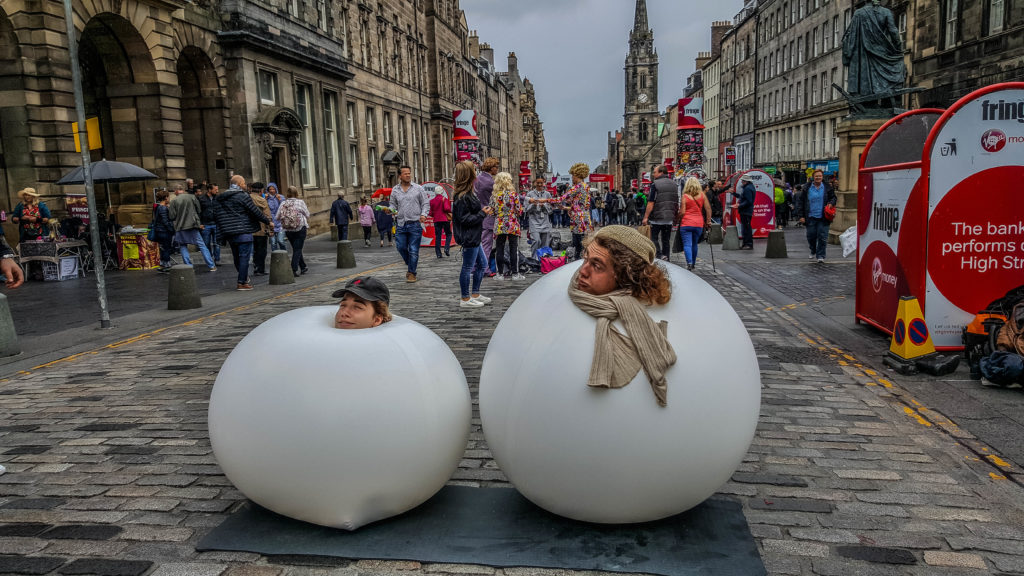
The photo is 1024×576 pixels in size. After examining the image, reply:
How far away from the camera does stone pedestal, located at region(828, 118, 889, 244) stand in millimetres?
17958

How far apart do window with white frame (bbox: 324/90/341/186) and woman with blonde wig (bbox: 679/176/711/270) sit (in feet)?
76.4

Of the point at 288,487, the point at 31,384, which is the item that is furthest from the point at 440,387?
the point at 31,384

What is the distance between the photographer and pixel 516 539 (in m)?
3.26

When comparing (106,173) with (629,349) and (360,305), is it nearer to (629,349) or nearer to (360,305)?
(360,305)

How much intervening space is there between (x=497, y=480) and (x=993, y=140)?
5689mm

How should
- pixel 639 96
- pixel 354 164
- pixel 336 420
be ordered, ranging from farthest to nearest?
pixel 639 96 < pixel 354 164 < pixel 336 420

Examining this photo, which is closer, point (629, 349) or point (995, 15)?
point (629, 349)

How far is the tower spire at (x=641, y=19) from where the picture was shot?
5320 inches

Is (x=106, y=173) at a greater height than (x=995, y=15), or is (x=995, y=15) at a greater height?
(x=995, y=15)

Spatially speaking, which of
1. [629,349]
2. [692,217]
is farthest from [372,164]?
[629,349]

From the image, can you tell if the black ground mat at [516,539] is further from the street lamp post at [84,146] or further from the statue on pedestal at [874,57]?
the statue on pedestal at [874,57]

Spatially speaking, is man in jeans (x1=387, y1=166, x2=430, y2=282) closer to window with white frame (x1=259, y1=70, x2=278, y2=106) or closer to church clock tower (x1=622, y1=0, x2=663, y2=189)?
window with white frame (x1=259, y1=70, x2=278, y2=106)

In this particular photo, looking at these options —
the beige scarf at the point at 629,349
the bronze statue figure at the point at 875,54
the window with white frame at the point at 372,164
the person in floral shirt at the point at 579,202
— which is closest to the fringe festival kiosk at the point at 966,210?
the beige scarf at the point at 629,349

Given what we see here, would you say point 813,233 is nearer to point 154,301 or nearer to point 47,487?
point 154,301
